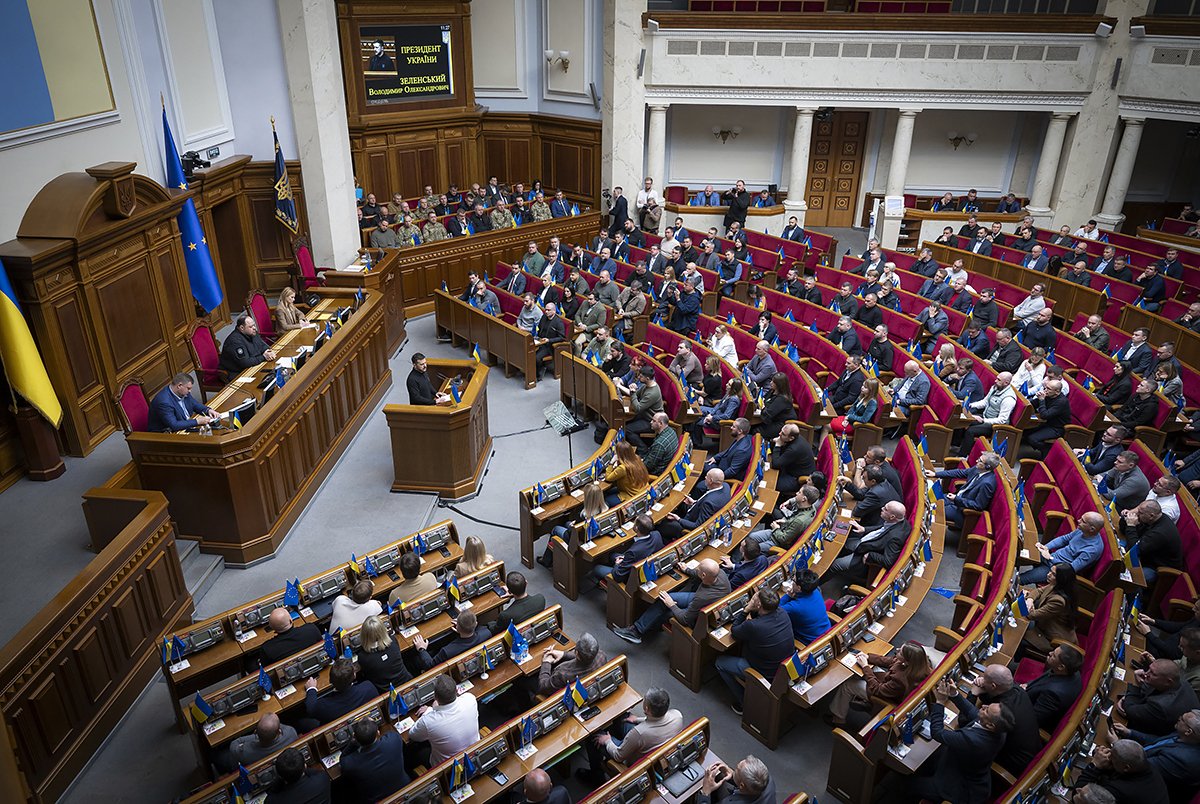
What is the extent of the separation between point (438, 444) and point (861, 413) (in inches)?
180

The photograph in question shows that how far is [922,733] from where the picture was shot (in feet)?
15.2

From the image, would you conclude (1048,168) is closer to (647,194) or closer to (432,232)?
(647,194)

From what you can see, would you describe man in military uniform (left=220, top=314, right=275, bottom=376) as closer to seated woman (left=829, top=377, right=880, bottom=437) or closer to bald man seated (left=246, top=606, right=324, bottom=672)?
bald man seated (left=246, top=606, right=324, bottom=672)

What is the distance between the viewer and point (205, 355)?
348 inches

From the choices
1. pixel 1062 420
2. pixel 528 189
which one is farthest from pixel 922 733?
pixel 528 189

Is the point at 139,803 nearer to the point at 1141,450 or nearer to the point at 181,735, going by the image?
the point at 181,735

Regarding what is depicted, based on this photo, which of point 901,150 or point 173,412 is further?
point 901,150

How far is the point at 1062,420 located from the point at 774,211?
906cm

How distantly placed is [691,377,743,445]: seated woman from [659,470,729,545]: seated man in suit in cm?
172

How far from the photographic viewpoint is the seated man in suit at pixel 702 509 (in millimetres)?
6828

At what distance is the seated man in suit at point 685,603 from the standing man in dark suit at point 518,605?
0.99 metres

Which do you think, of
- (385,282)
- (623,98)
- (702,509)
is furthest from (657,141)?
(702,509)

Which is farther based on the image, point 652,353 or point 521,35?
point 521,35

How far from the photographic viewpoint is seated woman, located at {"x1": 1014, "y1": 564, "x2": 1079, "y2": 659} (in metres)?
5.41
